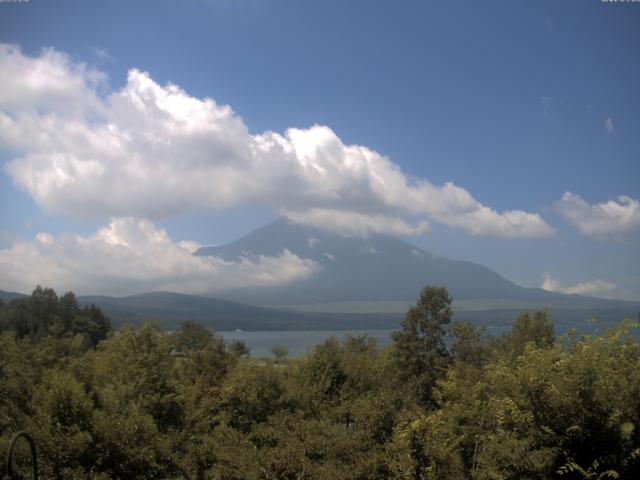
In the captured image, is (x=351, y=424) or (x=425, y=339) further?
(x=425, y=339)

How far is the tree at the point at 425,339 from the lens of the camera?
3106cm

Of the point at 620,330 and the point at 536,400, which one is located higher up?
the point at 620,330

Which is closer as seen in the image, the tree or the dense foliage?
the dense foliage

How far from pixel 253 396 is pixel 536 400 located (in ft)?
27.1

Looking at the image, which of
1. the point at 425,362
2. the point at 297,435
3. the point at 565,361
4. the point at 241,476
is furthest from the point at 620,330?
the point at 425,362

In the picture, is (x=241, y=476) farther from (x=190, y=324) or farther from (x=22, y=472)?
(x=190, y=324)

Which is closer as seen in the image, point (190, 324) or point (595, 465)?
point (595, 465)

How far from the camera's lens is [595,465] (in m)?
7.09

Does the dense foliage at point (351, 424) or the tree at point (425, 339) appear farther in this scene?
the tree at point (425, 339)

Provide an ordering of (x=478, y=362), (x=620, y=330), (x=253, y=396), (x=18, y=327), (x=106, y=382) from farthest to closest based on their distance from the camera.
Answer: (x=18, y=327) → (x=478, y=362) → (x=253, y=396) → (x=106, y=382) → (x=620, y=330)

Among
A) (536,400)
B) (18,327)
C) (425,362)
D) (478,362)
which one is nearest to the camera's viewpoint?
(536,400)

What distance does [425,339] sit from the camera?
3291cm

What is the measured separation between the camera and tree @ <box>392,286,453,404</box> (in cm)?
3106

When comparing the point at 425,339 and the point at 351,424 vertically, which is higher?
the point at 351,424
